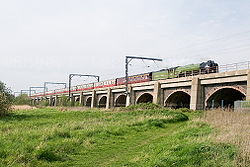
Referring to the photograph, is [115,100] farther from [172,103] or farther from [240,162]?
[240,162]

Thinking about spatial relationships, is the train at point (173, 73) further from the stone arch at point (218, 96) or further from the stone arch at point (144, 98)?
the stone arch at point (218, 96)

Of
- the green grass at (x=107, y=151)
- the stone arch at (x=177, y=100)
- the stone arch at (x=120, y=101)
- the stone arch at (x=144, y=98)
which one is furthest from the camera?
the stone arch at (x=120, y=101)

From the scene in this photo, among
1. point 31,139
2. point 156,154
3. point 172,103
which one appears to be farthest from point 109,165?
point 172,103

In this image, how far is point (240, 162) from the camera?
5738 mm

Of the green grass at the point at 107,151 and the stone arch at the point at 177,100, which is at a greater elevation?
the stone arch at the point at 177,100

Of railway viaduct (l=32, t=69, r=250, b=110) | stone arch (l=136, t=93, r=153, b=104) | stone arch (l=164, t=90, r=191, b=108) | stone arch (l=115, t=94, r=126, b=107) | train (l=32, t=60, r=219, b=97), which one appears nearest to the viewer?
railway viaduct (l=32, t=69, r=250, b=110)

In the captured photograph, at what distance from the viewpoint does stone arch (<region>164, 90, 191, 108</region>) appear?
33.5 metres

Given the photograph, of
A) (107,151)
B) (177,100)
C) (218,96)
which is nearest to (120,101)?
(177,100)

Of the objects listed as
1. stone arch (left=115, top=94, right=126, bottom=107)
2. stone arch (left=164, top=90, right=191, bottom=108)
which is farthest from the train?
stone arch (left=115, top=94, right=126, bottom=107)

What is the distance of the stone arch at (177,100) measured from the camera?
3347 cm

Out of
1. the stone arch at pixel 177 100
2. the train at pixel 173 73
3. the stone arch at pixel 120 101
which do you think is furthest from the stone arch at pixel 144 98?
the stone arch at pixel 177 100

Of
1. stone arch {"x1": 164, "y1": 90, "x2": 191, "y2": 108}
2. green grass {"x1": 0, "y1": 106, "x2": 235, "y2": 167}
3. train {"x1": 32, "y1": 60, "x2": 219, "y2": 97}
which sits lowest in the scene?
green grass {"x1": 0, "y1": 106, "x2": 235, "y2": 167}

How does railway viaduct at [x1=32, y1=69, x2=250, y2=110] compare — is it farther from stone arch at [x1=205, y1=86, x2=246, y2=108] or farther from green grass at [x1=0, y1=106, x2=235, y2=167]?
green grass at [x1=0, y1=106, x2=235, y2=167]

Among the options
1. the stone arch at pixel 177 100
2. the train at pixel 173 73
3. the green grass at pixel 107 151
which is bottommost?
the green grass at pixel 107 151
